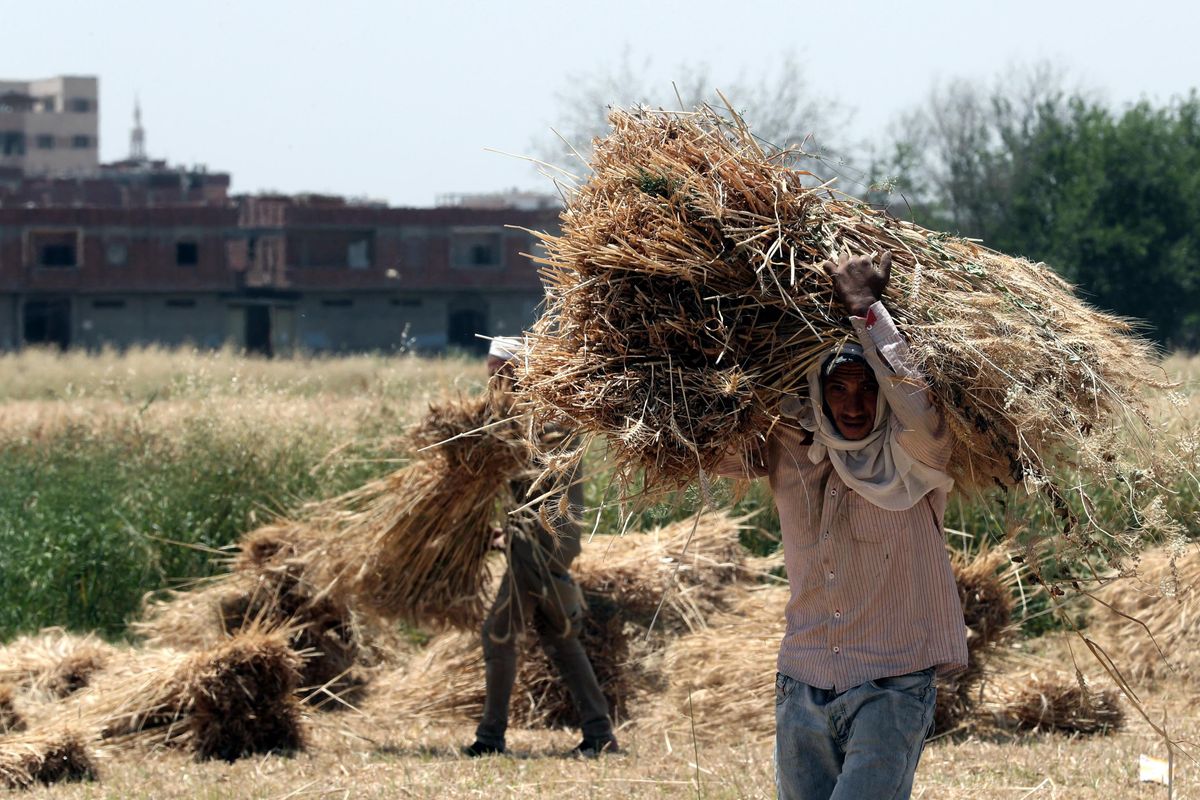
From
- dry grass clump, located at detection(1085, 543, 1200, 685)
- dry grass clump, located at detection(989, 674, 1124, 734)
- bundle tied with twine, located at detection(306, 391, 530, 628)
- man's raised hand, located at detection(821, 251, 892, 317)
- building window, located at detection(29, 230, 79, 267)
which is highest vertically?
building window, located at detection(29, 230, 79, 267)

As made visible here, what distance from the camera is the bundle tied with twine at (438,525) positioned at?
584cm

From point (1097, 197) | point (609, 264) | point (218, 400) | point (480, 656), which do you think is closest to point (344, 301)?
point (1097, 197)

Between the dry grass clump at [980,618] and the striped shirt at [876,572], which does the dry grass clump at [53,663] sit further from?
the striped shirt at [876,572]

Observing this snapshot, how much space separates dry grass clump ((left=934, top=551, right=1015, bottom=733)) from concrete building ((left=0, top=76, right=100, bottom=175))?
91249mm

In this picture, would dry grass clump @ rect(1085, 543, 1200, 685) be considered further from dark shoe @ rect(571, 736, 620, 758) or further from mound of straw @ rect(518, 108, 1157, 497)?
mound of straw @ rect(518, 108, 1157, 497)

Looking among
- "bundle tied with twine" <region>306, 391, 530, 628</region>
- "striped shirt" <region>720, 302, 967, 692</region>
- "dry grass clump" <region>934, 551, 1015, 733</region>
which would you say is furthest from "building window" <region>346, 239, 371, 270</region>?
"striped shirt" <region>720, 302, 967, 692</region>

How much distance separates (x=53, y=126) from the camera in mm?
92500

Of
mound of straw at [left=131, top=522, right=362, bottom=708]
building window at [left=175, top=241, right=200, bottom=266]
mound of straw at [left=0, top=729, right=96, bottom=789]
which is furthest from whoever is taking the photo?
building window at [left=175, top=241, right=200, bottom=266]

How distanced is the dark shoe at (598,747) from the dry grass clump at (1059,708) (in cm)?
168

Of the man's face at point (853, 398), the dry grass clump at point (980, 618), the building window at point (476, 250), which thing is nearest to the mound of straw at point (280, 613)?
the dry grass clump at point (980, 618)

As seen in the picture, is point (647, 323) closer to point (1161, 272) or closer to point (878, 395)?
point (878, 395)

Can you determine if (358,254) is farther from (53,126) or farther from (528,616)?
(53,126)

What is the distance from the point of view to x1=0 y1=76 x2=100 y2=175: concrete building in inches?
3615

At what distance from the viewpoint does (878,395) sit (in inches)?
123
